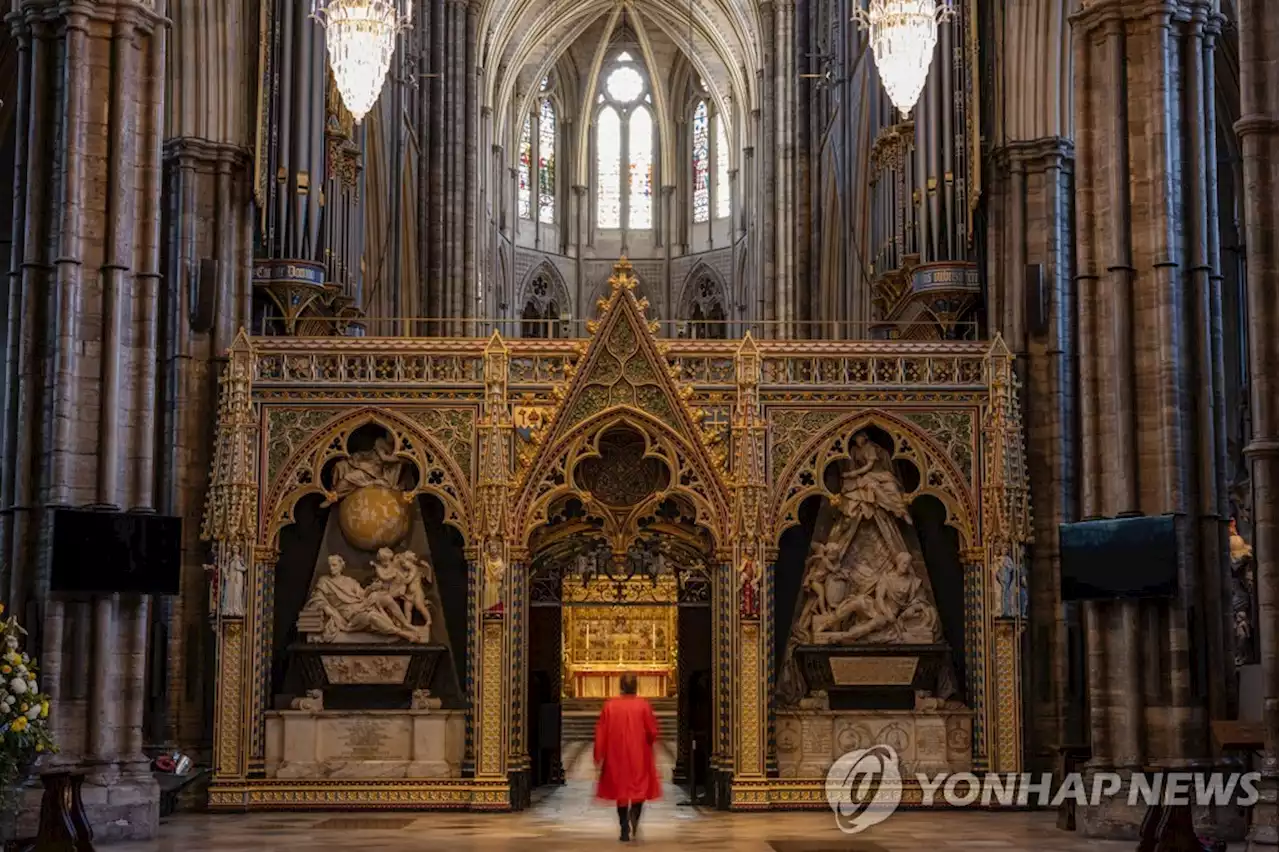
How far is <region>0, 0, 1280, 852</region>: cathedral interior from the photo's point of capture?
19703 millimetres

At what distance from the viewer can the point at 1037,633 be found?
24312 mm

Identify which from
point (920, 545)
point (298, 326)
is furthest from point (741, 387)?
point (298, 326)

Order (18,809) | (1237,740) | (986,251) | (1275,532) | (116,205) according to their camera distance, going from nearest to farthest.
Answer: (1275,532)
(1237,740)
(18,809)
(116,205)
(986,251)

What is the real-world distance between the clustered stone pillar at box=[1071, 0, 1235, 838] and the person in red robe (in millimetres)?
4589

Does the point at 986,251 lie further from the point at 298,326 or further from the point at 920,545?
the point at 298,326

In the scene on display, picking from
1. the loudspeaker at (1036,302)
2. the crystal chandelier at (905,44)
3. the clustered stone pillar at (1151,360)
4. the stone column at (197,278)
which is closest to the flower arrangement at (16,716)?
the stone column at (197,278)

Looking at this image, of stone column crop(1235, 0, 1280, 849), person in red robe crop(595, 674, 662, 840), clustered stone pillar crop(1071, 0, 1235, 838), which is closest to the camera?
stone column crop(1235, 0, 1280, 849)

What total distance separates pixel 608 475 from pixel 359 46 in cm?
618

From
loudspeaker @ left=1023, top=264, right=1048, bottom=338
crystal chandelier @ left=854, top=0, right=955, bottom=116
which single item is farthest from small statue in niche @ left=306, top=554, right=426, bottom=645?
crystal chandelier @ left=854, top=0, right=955, bottom=116

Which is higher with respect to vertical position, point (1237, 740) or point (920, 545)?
point (920, 545)

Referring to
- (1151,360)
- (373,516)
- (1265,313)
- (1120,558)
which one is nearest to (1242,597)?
(1120,558)

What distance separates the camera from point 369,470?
78.6 feet

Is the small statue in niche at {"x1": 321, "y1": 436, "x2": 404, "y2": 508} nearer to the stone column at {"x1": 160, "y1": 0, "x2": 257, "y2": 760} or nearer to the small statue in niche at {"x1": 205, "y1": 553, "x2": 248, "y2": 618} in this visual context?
the small statue in niche at {"x1": 205, "y1": 553, "x2": 248, "y2": 618}

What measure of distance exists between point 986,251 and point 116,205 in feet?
38.3
